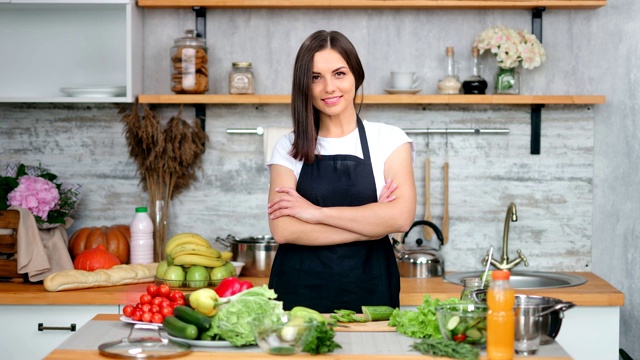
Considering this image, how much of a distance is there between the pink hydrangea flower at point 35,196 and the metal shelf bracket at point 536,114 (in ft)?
7.16

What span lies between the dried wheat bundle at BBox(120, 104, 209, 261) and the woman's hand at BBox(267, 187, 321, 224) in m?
1.31

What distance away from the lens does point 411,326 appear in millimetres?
2316

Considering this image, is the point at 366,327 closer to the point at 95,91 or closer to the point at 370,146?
the point at 370,146

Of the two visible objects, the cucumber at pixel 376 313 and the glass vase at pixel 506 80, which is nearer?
the cucumber at pixel 376 313

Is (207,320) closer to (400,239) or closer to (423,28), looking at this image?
(400,239)

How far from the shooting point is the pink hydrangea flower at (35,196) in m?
3.78

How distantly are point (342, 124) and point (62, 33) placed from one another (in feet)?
6.04

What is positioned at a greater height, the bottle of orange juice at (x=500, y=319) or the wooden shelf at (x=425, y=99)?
the wooden shelf at (x=425, y=99)

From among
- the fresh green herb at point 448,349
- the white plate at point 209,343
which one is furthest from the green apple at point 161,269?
the fresh green herb at point 448,349

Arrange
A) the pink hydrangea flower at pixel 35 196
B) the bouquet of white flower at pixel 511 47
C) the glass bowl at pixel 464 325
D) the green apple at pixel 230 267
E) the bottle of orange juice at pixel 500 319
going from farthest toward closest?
the bouquet of white flower at pixel 511 47 → the pink hydrangea flower at pixel 35 196 → the green apple at pixel 230 267 → the glass bowl at pixel 464 325 → the bottle of orange juice at pixel 500 319

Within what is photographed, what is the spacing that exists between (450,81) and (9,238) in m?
2.03

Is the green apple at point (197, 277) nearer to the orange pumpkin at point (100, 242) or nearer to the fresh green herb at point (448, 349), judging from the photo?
the orange pumpkin at point (100, 242)

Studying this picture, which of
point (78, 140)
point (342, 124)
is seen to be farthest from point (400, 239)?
point (78, 140)

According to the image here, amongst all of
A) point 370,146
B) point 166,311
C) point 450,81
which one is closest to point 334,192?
point 370,146
